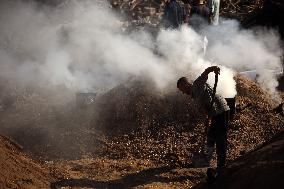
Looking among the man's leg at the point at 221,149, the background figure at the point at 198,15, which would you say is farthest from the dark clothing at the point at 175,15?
the man's leg at the point at 221,149

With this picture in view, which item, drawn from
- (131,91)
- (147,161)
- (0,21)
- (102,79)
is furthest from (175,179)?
(0,21)

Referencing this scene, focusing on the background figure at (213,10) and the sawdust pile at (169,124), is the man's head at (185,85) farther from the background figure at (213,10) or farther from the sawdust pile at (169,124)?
the background figure at (213,10)

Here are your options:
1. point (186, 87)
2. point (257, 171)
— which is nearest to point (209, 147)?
point (186, 87)

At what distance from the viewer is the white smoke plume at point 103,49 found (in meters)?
8.73

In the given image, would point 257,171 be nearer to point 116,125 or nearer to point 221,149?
point 221,149

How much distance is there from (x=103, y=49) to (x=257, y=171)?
22.4 ft

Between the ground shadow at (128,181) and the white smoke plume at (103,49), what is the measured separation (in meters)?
1.82

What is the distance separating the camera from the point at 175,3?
929 cm

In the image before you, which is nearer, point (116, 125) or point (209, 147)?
point (209, 147)

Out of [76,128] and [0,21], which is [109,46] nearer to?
[76,128]

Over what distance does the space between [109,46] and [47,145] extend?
158 inches

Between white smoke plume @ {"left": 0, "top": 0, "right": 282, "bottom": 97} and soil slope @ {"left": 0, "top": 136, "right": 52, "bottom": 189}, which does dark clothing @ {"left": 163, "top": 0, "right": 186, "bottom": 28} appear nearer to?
white smoke plume @ {"left": 0, "top": 0, "right": 282, "bottom": 97}

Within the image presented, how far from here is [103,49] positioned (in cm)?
1045

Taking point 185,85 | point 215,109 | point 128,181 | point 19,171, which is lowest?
point 128,181
